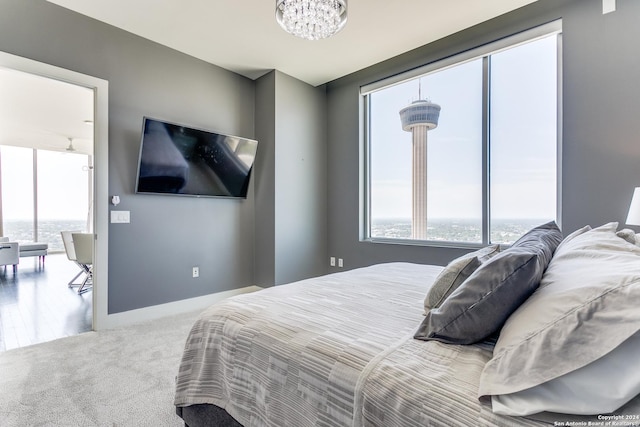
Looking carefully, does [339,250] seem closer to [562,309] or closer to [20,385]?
[20,385]

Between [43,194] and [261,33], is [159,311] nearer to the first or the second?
[261,33]

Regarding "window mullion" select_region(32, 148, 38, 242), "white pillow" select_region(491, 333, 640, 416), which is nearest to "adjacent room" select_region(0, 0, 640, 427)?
"white pillow" select_region(491, 333, 640, 416)

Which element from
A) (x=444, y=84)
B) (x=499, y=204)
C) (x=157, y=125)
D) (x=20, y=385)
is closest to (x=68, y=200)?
(x=157, y=125)

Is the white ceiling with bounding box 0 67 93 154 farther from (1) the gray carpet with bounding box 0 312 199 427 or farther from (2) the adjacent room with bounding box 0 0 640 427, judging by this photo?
(1) the gray carpet with bounding box 0 312 199 427

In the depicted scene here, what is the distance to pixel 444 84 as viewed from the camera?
3406 millimetres

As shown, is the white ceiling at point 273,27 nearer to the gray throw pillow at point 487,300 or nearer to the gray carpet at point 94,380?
the gray throw pillow at point 487,300

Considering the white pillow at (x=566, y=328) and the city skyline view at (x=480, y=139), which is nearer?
the white pillow at (x=566, y=328)

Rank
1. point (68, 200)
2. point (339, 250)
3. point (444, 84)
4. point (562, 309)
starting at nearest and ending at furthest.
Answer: point (562, 309)
point (444, 84)
point (339, 250)
point (68, 200)

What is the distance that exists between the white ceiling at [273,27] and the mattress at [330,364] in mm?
2508

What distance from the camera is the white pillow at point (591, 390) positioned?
1.99 ft

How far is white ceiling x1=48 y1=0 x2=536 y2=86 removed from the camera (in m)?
2.62

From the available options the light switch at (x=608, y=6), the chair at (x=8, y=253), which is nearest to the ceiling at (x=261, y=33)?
the light switch at (x=608, y=6)

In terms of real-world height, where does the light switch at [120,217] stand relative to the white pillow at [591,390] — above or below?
above

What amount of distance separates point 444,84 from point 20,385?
438 centimetres
